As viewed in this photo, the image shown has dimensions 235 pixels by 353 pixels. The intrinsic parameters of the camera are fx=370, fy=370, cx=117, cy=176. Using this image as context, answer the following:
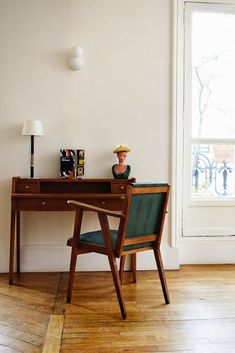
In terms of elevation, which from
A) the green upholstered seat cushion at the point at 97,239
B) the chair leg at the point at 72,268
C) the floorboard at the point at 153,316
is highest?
the green upholstered seat cushion at the point at 97,239

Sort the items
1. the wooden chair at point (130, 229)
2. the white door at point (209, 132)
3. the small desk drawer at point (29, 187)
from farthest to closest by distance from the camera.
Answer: the white door at point (209, 132), the small desk drawer at point (29, 187), the wooden chair at point (130, 229)

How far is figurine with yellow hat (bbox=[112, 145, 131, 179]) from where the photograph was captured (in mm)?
3133

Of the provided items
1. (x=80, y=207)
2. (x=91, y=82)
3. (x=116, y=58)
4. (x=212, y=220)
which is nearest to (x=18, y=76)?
(x=91, y=82)

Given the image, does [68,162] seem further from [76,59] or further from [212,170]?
[212,170]

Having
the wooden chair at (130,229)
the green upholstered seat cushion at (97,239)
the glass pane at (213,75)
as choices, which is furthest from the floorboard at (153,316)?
the glass pane at (213,75)

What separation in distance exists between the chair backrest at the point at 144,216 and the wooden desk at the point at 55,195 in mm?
504

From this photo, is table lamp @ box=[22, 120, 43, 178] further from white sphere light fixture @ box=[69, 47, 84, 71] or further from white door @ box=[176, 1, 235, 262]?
white door @ box=[176, 1, 235, 262]

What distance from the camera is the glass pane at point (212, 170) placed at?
3.56 meters

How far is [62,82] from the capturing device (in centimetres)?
326

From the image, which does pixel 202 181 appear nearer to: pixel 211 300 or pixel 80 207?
pixel 211 300

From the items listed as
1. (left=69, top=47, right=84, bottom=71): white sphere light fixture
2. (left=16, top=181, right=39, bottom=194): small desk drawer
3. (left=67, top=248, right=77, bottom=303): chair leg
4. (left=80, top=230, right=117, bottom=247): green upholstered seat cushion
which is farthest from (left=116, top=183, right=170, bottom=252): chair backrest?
(left=69, top=47, right=84, bottom=71): white sphere light fixture

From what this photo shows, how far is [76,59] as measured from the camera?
3209mm

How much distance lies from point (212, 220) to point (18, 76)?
7.32 feet

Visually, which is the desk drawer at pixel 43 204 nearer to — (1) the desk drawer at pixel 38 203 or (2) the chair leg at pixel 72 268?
(1) the desk drawer at pixel 38 203
